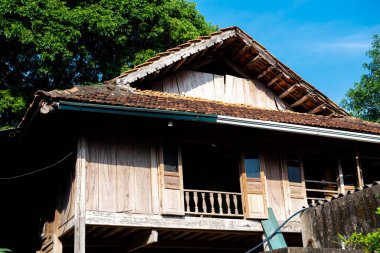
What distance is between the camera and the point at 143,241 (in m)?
10.8

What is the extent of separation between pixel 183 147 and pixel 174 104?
373 cm

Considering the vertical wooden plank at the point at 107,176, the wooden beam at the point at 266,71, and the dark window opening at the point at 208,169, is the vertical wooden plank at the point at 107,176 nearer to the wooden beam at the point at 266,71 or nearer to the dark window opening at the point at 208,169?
the dark window opening at the point at 208,169

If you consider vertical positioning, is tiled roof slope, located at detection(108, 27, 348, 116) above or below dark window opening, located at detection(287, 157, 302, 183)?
above

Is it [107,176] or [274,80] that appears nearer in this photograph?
[107,176]

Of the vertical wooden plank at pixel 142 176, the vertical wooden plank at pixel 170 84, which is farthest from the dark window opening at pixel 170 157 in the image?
the vertical wooden plank at pixel 170 84

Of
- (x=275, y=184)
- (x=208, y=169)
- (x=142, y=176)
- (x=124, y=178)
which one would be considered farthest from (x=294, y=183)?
(x=124, y=178)

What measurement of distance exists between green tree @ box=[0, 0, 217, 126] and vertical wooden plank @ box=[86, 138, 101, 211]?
26.0 feet

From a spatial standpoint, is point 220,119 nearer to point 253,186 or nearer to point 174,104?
point 174,104

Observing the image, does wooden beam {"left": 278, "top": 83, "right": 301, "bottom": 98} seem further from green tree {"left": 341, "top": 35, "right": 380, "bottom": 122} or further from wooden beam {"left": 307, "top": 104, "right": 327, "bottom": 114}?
green tree {"left": 341, "top": 35, "right": 380, "bottom": 122}

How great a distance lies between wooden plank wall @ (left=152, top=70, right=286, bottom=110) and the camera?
42.4ft

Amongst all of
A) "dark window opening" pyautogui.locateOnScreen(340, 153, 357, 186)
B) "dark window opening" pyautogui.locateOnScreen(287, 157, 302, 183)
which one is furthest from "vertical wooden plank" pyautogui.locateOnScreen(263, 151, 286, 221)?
"dark window opening" pyautogui.locateOnScreen(340, 153, 357, 186)

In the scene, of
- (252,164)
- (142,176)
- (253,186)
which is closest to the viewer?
(142,176)

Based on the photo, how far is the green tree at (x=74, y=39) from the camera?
692 inches

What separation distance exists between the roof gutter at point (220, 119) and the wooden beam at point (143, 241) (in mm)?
2290
